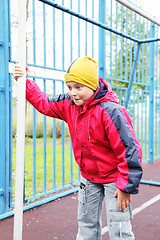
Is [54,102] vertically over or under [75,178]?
over

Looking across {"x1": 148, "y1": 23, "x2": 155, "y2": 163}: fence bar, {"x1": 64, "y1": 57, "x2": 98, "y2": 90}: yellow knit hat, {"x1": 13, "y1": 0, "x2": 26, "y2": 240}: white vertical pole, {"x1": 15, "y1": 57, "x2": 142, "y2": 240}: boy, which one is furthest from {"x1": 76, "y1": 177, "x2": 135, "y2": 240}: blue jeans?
{"x1": 148, "y1": 23, "x2": 155, "y2": 163}: fence bar

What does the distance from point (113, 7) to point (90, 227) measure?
4.01 meters

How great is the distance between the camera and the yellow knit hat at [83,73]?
1.68 meters

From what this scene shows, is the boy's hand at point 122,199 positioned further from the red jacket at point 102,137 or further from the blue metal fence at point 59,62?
the blue metal fence at point 59,62

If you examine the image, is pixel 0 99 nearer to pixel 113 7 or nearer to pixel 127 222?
pixel 127 222

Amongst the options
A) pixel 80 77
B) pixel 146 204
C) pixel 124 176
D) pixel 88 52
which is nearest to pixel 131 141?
pixel 124 176

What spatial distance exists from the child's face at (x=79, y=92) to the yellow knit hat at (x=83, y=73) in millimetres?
27

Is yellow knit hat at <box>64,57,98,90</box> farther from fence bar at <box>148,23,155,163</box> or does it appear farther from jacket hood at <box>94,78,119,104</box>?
fence bar at <box>148,23,155,163</box>

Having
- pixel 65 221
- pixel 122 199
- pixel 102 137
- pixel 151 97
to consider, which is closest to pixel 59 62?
pixel 65 221

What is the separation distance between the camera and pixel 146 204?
340 cm

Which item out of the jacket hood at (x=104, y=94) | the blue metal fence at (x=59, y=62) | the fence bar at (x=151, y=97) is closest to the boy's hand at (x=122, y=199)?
the jacket hood at (x=104, y=94)

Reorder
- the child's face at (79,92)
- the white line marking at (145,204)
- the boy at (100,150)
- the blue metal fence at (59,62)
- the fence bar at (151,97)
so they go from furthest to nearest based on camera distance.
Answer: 1. the fence bar at (151,97)
2. the white line marking at (145,204)
3. the blue metal fence at (59,62)
4. the child's face at (79,92)
5. the boy at (100,150)

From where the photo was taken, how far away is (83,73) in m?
1.68

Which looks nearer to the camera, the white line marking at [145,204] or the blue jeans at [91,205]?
the blue jeans at [91,205]
